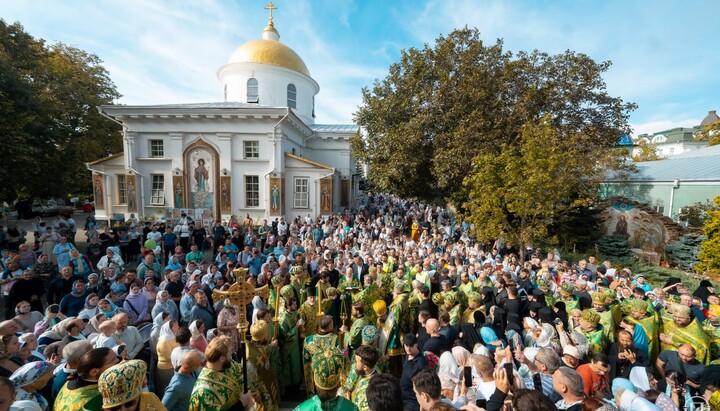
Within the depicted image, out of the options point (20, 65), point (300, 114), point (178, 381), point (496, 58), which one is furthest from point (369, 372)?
point (300, 114)

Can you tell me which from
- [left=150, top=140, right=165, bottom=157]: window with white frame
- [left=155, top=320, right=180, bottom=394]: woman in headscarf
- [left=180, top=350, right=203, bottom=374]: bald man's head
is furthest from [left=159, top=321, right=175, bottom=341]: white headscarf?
[left=150, top=140, right=165, bottom=157]: window with white frame

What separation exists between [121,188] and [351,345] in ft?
75.1

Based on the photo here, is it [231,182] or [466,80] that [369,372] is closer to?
[466,80]

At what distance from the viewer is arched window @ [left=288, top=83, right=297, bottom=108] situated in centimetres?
2806

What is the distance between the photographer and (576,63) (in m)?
16.0

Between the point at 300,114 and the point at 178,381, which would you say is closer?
the point at 178,381

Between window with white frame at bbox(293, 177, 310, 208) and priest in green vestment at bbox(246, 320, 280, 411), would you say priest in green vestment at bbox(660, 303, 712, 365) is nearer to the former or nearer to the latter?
priest in green vestment at bbox(246, 320, 280, 411)

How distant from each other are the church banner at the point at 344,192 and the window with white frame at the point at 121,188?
14928mm

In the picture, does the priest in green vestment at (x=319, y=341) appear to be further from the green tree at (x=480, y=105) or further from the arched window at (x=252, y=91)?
the arched window at (x=252, y=91)

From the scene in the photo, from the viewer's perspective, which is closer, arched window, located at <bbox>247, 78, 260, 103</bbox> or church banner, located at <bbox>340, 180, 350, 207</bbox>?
church banner, located at <bbox>340, 180, 350, 207</bbox>

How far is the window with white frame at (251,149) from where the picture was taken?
20766 millimetres

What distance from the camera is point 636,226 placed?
17.6 m

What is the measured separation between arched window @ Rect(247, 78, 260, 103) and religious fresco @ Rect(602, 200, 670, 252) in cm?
2635

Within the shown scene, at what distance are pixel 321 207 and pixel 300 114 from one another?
11610mm
